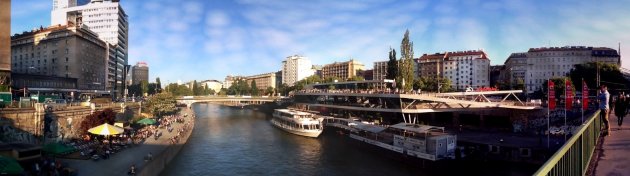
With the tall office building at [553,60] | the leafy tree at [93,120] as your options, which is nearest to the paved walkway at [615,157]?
the leafy tree at [93,120]

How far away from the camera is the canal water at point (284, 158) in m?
36.9

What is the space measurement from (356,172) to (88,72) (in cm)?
8378

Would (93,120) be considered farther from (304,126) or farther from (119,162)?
(304,126)

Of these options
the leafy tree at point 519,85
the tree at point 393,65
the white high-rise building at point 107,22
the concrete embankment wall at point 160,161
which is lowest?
the concrete embankment wall at point 160,161

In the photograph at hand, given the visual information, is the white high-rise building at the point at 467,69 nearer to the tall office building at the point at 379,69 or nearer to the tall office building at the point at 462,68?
the tall office building at the point at 462,68

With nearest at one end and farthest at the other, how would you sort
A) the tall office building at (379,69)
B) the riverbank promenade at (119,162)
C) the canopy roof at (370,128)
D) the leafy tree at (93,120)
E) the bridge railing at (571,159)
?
the bridge railing at (571,159) → the riverbank promenade at (119,162) → the leafy tree at (93,120) → the canopy roof at (370,128) → the tall office building at (379,69)

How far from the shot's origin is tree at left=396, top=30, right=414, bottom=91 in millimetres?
75562

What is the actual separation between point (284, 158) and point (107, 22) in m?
112

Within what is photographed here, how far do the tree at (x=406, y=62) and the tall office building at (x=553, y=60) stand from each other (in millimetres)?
57166

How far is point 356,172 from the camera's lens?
36.2m

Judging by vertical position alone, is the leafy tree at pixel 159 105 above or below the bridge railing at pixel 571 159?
below

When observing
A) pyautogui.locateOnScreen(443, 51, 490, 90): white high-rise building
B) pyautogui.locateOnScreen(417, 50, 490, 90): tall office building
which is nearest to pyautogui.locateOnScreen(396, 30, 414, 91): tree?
pyautogui.locateOnScreen(417, 50, 490, 90): tall office building

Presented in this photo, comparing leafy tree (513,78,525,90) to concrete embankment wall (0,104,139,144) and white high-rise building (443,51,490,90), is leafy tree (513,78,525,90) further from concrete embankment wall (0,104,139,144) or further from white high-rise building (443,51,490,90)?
concrete embankment wall (0,104,139,144)

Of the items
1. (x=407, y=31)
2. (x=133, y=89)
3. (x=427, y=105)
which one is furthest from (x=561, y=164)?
(x=133, y=89)
